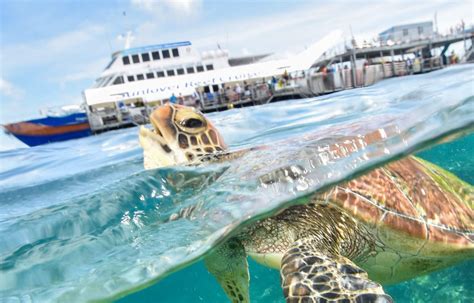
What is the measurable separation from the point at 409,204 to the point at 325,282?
136 cm

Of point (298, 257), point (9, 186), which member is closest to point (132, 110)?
point (9, 186)

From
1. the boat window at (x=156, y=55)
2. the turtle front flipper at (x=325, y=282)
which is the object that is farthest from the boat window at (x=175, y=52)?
the turtle front flipper at (x=325, y=282)

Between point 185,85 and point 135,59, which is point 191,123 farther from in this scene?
point 135,59

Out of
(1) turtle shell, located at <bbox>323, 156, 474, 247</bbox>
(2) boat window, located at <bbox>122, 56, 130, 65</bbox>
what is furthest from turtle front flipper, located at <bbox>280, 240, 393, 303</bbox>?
(2) boat window, located at <bbox>122, 56, 130, 65</bbox>

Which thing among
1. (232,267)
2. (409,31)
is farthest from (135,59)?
(232,267)

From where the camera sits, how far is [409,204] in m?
3.09

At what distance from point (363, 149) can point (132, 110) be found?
22246 millimetres

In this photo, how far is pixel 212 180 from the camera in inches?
143

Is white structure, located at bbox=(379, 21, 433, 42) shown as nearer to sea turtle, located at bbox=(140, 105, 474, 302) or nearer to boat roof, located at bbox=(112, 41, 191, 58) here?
boat roof, located at bbox=(112, 41, 191, 58)

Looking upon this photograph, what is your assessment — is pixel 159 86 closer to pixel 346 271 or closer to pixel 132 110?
pixel 132 110

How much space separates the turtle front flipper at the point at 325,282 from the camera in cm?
204

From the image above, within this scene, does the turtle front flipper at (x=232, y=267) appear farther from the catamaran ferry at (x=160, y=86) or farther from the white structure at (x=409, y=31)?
the white structure at (x=409, y=31)

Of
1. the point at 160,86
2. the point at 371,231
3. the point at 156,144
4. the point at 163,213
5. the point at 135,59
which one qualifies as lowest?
the point at 371,231

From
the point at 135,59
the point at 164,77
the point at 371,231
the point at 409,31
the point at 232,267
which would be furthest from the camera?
the point at 409,31
